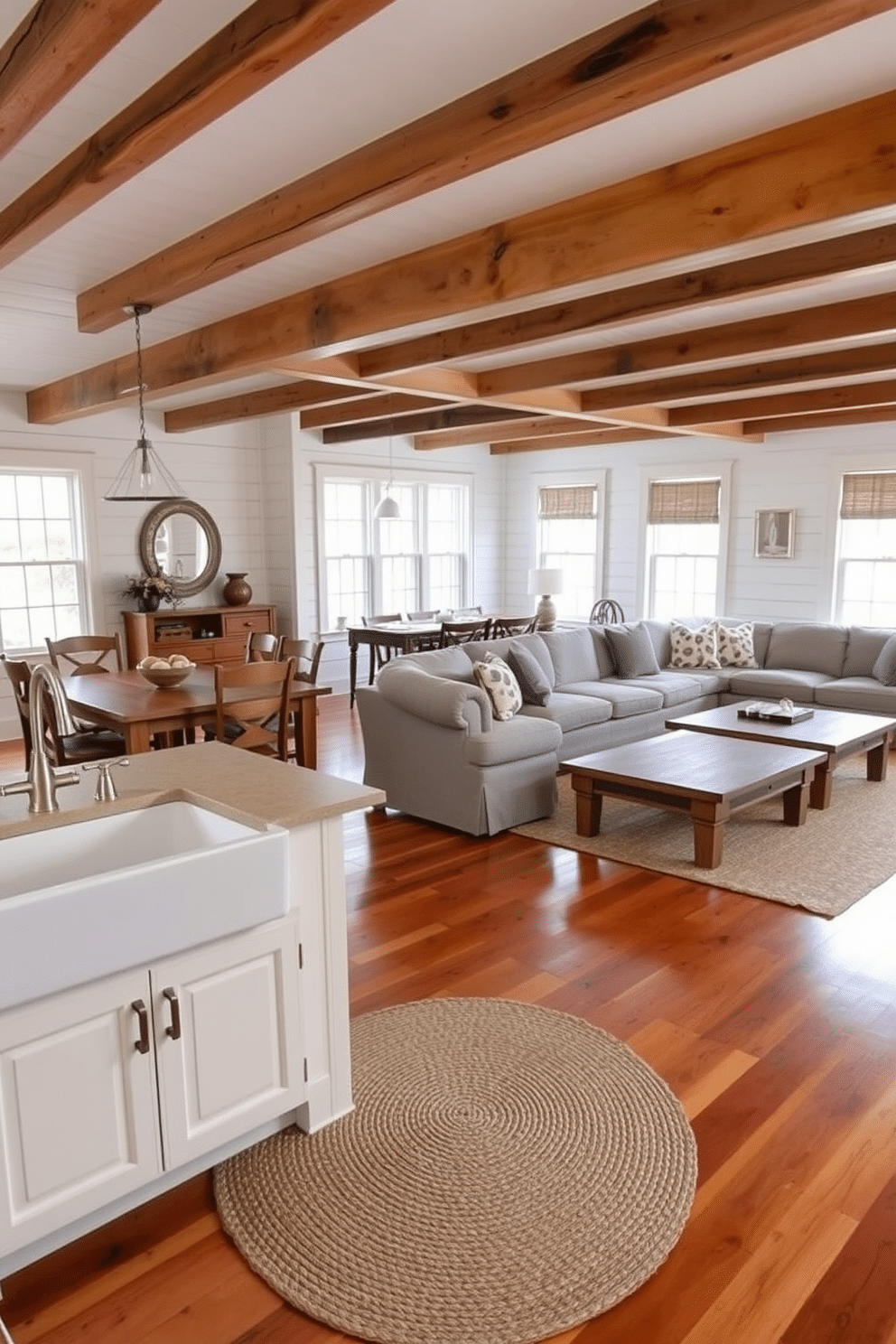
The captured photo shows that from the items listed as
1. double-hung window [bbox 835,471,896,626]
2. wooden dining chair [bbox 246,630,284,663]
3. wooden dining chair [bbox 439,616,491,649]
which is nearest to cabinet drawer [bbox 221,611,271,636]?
wooden dining chair [bbox 439,616,491,649]

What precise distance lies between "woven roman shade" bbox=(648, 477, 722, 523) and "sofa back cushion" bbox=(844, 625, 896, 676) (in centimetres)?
196

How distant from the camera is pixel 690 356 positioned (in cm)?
482

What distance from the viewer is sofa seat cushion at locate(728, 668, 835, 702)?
678 centimetres

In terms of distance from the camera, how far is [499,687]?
5.20 m

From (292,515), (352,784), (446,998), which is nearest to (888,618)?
(292,515)

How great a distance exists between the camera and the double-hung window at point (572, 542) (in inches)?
376

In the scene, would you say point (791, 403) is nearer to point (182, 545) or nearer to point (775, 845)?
point (775, 845)

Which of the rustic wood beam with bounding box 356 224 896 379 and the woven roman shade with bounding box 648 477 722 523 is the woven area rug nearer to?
the rustic wood beam with bounding box 356 224 896 379

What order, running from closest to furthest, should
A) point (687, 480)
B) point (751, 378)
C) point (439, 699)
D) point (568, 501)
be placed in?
1. point (439, 699)
2. point (751, 378)
3. point (687, 480)
4. point (568, 501)

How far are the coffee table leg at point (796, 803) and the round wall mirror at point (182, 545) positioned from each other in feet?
17.3

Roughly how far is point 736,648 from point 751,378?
2.51m

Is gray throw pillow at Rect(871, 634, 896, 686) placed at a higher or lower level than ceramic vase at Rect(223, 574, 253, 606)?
lower

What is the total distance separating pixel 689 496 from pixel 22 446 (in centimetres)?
582

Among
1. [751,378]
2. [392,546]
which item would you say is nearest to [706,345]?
[751,378]
